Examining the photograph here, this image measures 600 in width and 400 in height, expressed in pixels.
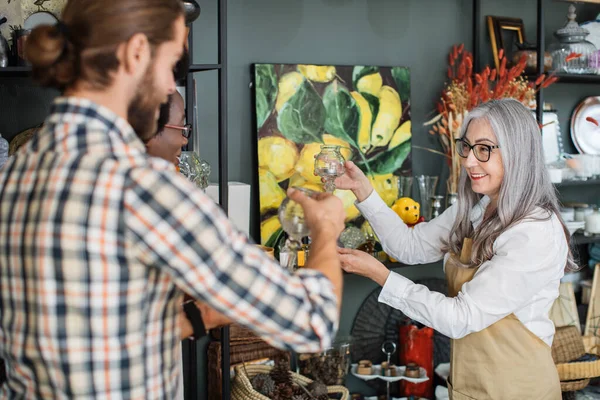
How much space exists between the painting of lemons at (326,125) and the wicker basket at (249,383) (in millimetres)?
550

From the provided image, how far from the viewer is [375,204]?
260 centimetres

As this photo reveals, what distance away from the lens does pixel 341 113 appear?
10.9ft

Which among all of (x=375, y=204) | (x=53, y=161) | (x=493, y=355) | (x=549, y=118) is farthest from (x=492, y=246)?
(x=549, y=118)

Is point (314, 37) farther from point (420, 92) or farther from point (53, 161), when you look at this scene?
point (53, 161)

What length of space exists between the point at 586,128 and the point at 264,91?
6.68ft

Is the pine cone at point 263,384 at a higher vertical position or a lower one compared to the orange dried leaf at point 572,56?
lower

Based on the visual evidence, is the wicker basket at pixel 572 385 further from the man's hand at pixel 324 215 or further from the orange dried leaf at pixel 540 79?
the man's hand at pixel 324 215

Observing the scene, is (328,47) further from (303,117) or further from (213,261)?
(213,261)

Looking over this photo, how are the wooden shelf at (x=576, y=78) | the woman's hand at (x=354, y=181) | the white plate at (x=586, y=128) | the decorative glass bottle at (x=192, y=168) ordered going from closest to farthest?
the woman's hand at (x=354, y=181) → the decorative glass bottle at (x=192, y=168) → the wooden shelf at (x=576, y=78) → the white plate at (x=586, y=128)

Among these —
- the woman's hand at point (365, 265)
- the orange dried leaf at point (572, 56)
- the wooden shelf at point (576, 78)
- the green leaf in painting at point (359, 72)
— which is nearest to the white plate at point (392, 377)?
the woman's hand at point (365, 265)

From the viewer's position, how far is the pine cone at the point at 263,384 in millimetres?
2838

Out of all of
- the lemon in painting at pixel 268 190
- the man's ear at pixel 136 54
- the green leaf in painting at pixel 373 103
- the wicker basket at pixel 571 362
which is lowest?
the wicker basket at pixel 571 362

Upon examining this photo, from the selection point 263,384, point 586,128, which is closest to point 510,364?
point 263,384

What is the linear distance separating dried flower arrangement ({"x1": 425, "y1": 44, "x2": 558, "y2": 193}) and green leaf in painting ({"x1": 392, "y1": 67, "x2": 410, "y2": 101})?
0.18 m
